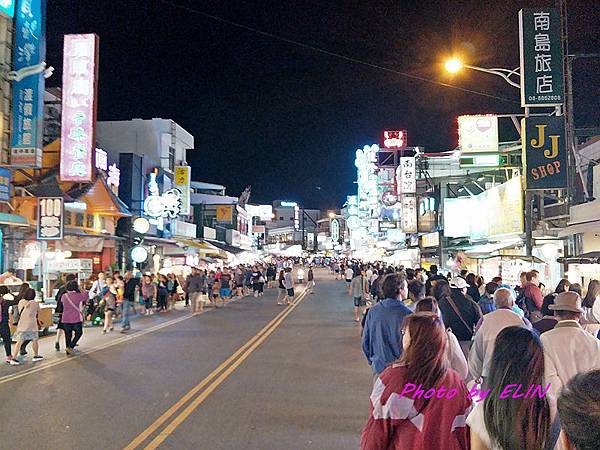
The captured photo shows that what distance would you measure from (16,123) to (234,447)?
16.1 meters

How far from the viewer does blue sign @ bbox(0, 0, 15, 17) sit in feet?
61.5

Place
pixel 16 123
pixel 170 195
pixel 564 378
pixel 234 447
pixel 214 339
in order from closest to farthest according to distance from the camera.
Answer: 1. pixel 564 378
2. pixel 234 447
3. pixel 214 339
4. pixel 16 123
5. pixel 170 195

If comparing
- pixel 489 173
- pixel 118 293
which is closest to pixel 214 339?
pixel 118 293

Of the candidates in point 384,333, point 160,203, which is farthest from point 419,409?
point 160,203

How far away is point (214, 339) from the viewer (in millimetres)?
15812

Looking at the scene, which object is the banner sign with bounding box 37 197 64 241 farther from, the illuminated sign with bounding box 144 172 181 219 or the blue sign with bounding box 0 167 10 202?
the illuminated sign with bounding box 144 172 181 219

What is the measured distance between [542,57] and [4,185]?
16.6 metres

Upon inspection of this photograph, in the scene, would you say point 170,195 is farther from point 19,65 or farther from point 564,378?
point 564,378

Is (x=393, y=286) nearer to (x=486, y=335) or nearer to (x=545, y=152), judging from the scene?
(x=486, y=335)

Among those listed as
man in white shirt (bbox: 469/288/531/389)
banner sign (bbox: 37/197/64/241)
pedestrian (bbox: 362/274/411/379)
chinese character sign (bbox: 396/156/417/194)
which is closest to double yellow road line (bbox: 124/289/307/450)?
pedestrian (bbox: 362/274/411/379)

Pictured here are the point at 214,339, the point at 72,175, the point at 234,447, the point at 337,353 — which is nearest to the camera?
the point at 234,447

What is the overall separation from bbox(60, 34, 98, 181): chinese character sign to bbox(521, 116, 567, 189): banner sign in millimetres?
14314

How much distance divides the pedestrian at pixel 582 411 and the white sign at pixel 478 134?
75.5ft

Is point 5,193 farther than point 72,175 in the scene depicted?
No
